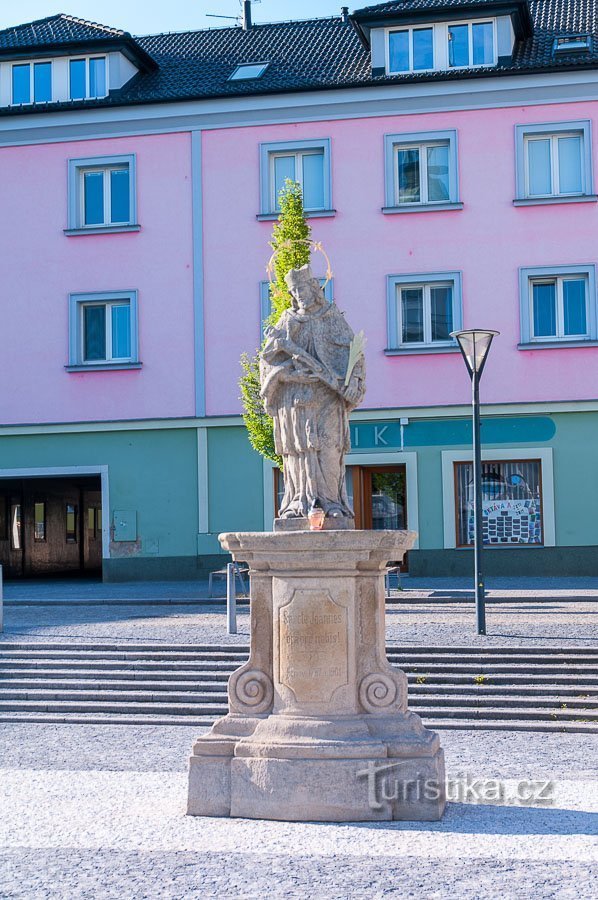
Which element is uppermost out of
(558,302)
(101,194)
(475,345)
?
(101,194)

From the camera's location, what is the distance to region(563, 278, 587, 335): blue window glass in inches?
903

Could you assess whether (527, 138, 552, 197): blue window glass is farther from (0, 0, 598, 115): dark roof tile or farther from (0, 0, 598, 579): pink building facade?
(0, 0, 598, 115): dark roof tile

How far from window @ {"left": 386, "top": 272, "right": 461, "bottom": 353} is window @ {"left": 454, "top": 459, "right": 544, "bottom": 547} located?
8.18 ft

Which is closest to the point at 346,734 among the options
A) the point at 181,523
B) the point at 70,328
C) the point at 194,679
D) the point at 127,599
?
the point at 194,679

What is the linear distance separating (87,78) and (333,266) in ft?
21.8

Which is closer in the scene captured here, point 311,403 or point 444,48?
point 311,403

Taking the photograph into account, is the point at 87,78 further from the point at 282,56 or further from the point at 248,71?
the point at 282,56

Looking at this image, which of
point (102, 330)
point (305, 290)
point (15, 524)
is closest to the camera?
point (305, 290)

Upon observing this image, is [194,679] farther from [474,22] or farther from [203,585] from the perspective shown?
[474,22]

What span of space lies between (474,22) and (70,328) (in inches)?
393

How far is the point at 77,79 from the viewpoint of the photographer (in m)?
25.3

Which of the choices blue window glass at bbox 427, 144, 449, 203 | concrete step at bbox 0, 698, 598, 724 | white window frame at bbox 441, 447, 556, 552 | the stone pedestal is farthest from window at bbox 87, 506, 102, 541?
the stone pedestal

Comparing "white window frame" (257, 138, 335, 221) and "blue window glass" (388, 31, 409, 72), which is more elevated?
"blue window glass" (388, 31, 409, 72)

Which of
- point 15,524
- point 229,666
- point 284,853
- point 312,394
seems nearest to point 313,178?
point 15,524
